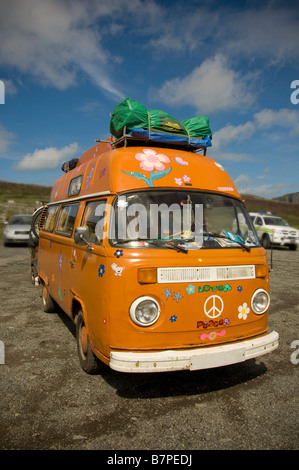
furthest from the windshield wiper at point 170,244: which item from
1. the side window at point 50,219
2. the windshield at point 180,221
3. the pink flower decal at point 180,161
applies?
the side window at point 50,219

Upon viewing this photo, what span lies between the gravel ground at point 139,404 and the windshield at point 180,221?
1538mm

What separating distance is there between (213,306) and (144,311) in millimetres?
718

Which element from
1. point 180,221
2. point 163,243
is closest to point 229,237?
point 180,221

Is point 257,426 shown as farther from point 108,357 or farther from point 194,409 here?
point 108,357

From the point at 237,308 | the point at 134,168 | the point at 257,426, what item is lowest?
the point at 257,426

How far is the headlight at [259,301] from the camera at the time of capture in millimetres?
3702

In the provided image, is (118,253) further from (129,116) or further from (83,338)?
(129,116)

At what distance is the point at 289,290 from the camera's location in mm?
8609

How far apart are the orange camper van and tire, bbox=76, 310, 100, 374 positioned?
1 cm

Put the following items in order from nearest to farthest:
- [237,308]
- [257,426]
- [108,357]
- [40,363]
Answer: [257,426] < [108,357] < [237,308] < [40,363]

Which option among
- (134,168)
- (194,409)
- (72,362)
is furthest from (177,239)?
(72,362)

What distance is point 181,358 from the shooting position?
312 centimetres

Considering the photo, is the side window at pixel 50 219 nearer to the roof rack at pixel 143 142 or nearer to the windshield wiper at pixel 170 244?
the roof rack at pixel 143 142

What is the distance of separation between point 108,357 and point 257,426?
1.45 m
